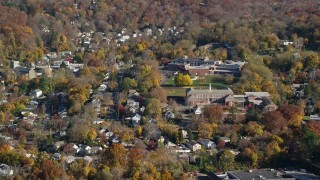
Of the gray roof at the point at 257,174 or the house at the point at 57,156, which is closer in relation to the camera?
the gray roof at the point at 257,174

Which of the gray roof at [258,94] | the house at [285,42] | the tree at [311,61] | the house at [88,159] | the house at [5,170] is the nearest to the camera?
the house at [5,170]

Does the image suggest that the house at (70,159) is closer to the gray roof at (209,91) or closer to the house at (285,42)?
the gray roof at (209,91)

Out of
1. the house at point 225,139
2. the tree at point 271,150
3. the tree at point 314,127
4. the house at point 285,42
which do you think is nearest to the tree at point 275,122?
the tree at point 314,127

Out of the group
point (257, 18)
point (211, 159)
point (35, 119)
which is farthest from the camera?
point (257, 18)

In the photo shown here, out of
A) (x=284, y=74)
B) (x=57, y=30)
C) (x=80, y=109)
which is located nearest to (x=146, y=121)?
(x=80, y=109)

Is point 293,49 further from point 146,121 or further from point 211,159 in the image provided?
point 211,159

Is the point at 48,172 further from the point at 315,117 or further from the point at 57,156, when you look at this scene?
the point at 315,117
